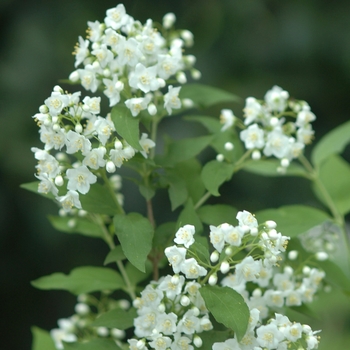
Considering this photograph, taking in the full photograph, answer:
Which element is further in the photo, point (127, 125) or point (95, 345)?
point (95, 345)

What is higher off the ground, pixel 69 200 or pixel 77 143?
pixel 77 143

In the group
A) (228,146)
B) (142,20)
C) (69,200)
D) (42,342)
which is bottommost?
(42,342)

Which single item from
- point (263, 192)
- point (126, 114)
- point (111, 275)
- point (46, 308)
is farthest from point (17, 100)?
point (126, 114)

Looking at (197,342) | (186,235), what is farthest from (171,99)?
(197,342)

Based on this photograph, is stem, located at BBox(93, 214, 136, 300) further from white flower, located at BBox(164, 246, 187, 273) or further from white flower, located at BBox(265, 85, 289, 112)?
white flower, located at BBox(265, 85, 289, 112)

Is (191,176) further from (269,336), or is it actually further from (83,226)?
(269,336)

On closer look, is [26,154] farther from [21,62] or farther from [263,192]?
[263,192]

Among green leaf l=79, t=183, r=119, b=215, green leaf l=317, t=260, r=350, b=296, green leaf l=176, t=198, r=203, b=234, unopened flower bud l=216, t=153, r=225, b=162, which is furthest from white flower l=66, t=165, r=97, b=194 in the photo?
green leaf l=317, t=260, r=350, b=296
